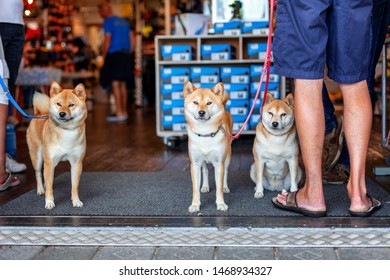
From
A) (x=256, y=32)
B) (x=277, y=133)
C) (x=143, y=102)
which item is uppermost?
(x=256, y=32)

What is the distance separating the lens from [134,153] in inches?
223

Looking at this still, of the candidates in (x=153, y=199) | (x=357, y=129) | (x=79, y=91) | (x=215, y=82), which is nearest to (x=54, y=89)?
(x=79, y=91)

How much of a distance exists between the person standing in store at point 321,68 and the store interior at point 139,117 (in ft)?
0.64

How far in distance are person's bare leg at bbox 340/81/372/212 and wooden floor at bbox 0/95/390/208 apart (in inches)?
30.8

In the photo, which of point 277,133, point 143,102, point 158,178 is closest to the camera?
point 277,133

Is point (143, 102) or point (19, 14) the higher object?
point (19, 14)

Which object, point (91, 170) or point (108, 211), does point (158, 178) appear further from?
point (108, 211)

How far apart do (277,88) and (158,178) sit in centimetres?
236

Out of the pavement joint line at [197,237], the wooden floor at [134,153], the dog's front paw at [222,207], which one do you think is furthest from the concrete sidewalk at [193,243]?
the wooden floor at [134,153]

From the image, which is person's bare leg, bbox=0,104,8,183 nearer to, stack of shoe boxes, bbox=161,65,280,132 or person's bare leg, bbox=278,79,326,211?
person's bare leg, bbox=278,79,326,211
